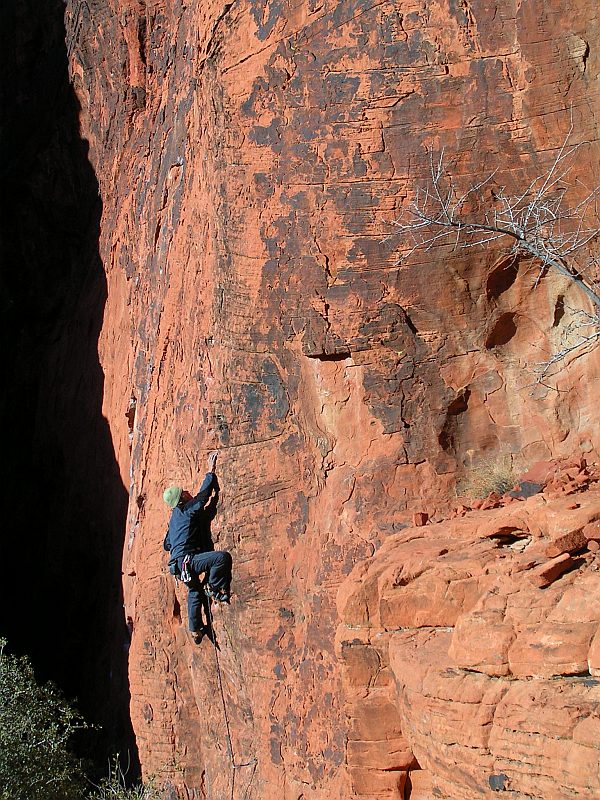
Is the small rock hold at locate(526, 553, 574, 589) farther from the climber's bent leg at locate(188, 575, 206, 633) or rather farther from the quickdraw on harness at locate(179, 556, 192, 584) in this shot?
the climber's bent leg at locate(188, 575, 206, 633)

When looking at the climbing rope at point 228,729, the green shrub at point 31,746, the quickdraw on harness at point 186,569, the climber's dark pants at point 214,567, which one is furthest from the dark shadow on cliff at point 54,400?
the climber's dark pants at point 214,567

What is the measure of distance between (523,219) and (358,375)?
5.89 feet

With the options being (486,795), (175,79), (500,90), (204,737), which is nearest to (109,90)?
(175,79)

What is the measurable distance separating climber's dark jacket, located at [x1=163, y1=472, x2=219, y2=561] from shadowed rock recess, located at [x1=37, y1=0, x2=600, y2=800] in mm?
141

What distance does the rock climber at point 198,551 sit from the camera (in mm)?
8469

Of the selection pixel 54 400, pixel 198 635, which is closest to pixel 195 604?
pixel 198 635

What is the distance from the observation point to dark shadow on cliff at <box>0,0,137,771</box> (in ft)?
41.3

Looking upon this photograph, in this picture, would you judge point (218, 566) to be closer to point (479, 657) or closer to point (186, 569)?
point (186, 569)

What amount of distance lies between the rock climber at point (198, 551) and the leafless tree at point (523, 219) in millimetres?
2842

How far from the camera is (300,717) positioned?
765cm

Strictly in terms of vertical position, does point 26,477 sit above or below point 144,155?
below

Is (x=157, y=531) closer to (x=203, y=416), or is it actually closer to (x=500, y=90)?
(x=203, y=416)

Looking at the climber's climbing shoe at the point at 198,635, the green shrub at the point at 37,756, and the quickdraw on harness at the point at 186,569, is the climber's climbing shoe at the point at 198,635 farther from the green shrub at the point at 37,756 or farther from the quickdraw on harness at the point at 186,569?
the green shrub at the point at 37,756

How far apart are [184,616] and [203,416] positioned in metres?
1.97
